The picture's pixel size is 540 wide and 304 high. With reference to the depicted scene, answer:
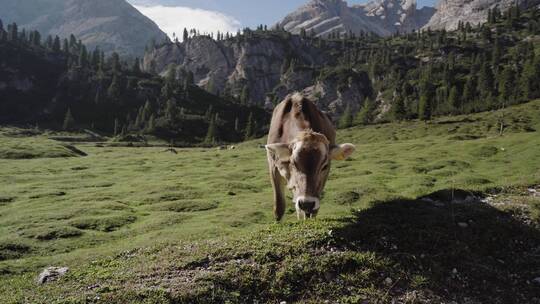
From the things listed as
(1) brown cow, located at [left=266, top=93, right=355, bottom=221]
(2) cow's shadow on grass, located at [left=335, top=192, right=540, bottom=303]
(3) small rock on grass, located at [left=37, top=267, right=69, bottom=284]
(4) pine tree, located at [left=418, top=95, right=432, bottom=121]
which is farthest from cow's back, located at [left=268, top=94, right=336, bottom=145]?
(4) pine tree, located at [left=418, top=95, right=432, bottom=121]

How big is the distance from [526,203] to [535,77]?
179577mm

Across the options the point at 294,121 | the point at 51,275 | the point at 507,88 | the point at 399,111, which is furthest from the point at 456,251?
the point at 507,88

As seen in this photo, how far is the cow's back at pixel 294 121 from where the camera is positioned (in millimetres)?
12562

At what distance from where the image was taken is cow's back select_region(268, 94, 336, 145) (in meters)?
12.6

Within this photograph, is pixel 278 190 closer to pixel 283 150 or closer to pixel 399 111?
pixel 283 150

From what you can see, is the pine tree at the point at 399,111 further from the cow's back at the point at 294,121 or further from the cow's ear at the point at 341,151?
the cow's ear at the point at 341,151

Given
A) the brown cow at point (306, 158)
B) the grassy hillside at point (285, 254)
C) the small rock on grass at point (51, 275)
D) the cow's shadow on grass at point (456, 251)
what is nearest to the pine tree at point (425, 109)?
the grassy hillside at point (285, 254)

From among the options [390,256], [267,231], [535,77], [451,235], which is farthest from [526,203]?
[535,77]

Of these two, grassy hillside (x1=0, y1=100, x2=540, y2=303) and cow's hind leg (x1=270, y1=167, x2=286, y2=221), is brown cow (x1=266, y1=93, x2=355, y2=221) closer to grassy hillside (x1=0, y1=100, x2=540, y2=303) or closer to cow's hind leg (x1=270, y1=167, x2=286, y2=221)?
grassy hillside (x1=0, y1=100, x2=540, y2=303)

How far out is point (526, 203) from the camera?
15.5 meters

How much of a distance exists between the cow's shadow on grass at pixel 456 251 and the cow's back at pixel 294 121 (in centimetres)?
320

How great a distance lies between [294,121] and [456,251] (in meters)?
5.82

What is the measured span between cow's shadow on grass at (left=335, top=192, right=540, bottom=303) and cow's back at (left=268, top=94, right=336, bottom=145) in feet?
10.5

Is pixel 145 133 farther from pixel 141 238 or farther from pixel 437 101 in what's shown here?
pixel 141 238
